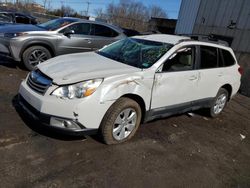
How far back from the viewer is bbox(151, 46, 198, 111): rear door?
13.1ft

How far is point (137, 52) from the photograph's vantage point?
14.2 feet

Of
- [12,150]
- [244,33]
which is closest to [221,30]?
[244,33]

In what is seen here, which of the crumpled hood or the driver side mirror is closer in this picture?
the crumpled hood

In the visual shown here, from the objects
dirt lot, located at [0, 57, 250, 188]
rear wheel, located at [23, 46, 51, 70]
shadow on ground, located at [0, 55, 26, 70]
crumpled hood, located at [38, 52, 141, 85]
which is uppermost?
crumpled hood, located at [38, 52, 141, 85]

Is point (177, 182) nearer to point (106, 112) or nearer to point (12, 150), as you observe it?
point (106, 112)

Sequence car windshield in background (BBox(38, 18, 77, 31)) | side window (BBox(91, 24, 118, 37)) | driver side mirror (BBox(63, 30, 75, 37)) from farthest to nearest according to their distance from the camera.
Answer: side window (BBox(91, 24, 118, 37)) → car windshield in background (BBox(38, 18, 77, 31)) → driver side mirror (BBox(63, 30, 75, 37))

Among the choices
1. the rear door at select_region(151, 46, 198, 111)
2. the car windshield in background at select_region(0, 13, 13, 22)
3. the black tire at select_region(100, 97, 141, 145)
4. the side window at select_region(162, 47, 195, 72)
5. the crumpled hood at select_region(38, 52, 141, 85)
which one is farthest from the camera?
the car windshield in background at select_region(0, 13, 13, 22)

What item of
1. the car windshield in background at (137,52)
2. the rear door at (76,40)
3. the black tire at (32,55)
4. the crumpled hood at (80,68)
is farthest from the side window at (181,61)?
the black tire at (32,55)

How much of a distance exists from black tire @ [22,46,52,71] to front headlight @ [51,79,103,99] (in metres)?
4.00

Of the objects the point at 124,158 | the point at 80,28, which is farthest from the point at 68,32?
the point at 124,158

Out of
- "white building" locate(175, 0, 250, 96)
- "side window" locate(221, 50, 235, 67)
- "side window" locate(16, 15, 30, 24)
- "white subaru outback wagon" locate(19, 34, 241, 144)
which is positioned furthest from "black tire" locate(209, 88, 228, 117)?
"side window" locate(16, 15, 30, 24)

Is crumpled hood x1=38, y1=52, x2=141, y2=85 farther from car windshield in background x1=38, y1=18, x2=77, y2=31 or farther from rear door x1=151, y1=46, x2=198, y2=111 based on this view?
car windshield in background x1=38, y1=18, x2=77, y2=31

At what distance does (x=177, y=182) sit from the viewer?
10.4 feet

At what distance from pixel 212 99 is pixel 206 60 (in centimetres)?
93
